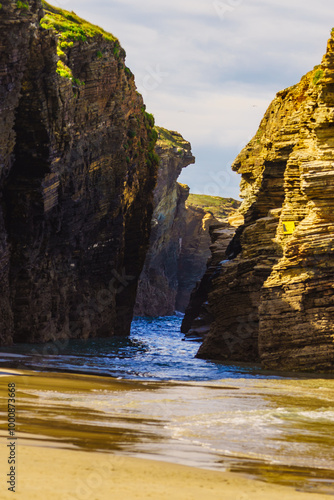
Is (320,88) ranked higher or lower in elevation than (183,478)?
higher

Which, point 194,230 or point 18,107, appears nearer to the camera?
point 18,107

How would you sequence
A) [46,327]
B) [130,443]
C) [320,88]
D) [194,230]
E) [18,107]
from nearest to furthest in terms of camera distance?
1. [130,443]
2. [320,88]
3. [18,107]
4. [46,327]
5. [194,230]

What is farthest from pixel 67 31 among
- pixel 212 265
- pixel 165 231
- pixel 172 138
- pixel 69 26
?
pixel 172 138

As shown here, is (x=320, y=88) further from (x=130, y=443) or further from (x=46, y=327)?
(x=46, y=327)

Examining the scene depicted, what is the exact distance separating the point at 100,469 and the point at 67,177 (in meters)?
38.4

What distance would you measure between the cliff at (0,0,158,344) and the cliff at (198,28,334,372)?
39.5 ft

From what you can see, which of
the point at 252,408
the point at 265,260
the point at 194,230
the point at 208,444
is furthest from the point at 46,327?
the point at 194,230

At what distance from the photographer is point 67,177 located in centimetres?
4384

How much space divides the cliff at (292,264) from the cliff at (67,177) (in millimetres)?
12040

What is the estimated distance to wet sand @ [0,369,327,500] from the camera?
5762 mm

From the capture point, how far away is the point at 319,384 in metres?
19.6

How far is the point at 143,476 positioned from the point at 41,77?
34.2 m

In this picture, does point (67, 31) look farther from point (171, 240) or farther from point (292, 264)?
point (171, 240)

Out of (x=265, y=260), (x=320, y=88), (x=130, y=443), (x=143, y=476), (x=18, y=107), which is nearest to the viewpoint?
(x=143, y=476)
